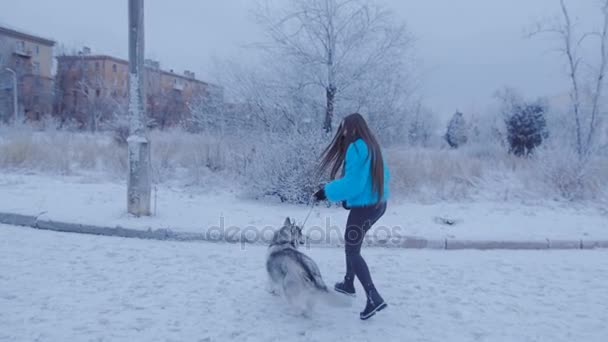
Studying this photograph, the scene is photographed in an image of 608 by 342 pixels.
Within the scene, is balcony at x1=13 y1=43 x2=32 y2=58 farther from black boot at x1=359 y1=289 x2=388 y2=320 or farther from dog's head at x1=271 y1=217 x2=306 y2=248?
black boot at x1=359 y1=289 x2=388 y2=320

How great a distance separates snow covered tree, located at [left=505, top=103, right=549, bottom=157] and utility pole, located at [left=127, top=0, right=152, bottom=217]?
20278mm

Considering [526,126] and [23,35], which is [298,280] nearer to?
[526,126]

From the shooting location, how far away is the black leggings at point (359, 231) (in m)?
3.73

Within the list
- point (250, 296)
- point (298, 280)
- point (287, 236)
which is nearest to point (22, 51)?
point (250, 296)

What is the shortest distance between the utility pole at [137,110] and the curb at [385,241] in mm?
703

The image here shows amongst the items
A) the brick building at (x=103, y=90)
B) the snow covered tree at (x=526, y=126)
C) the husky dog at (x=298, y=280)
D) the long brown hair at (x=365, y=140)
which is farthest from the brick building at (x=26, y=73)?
the long brown hair at (x=365, y=140)

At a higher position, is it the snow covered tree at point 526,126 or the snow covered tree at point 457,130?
the snow covered tree at point 457,130

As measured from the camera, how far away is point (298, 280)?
367 centimetres

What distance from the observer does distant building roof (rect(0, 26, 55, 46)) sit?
42.8m

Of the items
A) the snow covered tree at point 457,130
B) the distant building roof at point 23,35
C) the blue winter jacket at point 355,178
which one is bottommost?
the blue winter jacket at point 355,178

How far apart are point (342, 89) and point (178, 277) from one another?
721cm

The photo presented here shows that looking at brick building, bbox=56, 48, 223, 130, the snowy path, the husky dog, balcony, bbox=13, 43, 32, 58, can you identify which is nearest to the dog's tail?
the husky dog

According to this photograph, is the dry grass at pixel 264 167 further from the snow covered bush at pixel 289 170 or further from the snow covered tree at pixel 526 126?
the snow covered tree at pixel 526 126

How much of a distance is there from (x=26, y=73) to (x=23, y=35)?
9.01 meters
